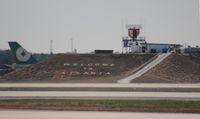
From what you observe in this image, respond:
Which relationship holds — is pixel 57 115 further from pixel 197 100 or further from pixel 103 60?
pixel 103 60

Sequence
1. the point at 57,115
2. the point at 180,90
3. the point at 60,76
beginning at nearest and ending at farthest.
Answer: the point at 57,115 < the point at 180,90 < the point at 60,76

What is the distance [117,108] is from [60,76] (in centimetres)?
3704

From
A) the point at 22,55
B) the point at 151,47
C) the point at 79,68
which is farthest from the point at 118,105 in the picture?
the point at 22,55

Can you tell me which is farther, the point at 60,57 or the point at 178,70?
the point at 60,57

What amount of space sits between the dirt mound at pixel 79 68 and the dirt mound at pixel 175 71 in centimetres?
470

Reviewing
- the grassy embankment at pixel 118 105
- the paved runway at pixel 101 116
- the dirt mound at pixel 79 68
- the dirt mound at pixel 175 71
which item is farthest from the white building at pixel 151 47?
the paved runway at pixel 101 116

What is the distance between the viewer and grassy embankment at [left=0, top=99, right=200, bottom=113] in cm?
2292

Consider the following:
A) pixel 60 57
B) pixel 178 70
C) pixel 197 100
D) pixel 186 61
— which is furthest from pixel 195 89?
pixel 60 57

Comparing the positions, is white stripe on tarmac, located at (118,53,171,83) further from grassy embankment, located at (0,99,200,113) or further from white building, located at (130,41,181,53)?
grassy embankment, located at (0,99,200,113)

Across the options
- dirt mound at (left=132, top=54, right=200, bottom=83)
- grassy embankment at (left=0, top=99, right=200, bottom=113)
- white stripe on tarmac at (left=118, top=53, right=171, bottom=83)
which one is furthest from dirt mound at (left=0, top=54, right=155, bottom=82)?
grassy embankment at (left=0, top=99, right=200, bottom=113)

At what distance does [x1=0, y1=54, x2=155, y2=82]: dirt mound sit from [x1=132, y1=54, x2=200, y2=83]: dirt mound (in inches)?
185

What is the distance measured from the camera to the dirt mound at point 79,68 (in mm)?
59881

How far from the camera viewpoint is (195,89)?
121 feet

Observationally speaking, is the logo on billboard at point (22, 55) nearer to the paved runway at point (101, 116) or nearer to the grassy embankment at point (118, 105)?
the grassy embankment at point (118, 105)
